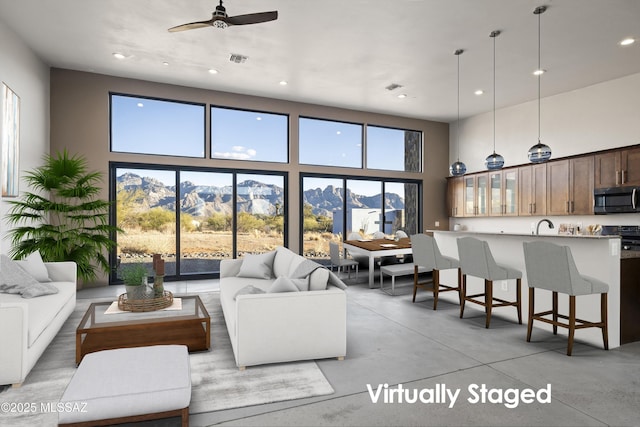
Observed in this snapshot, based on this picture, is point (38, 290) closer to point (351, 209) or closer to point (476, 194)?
point (351, 209)

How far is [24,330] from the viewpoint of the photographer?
2.57 m

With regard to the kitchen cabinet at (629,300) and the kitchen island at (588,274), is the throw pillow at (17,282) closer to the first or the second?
the kitchen island at (588,274)

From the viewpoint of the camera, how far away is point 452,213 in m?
8.72

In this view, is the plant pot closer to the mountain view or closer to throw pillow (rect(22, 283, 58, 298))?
throw pillow (rect(22, 283, 58, 298))

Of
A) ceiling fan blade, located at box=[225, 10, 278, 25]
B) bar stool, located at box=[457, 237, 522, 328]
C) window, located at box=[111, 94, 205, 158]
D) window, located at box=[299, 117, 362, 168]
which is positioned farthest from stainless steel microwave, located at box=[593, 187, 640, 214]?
window, located at box=[111, 94, 205, 158]

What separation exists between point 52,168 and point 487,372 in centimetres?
554

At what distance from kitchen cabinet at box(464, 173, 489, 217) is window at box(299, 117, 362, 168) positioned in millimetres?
2518

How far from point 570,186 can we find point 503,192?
1.33 metres

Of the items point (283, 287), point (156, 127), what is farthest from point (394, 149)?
point (283, 287)

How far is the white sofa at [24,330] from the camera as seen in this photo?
2.52 meters

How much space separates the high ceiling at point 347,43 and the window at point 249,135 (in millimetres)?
574

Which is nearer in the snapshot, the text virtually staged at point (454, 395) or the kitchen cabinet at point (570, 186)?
the text virtually staged at point (454, 395)

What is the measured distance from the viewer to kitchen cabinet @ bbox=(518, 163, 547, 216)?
258 inches

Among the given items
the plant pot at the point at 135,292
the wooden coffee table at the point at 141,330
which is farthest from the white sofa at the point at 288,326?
the plant pot at the point at 135,292
